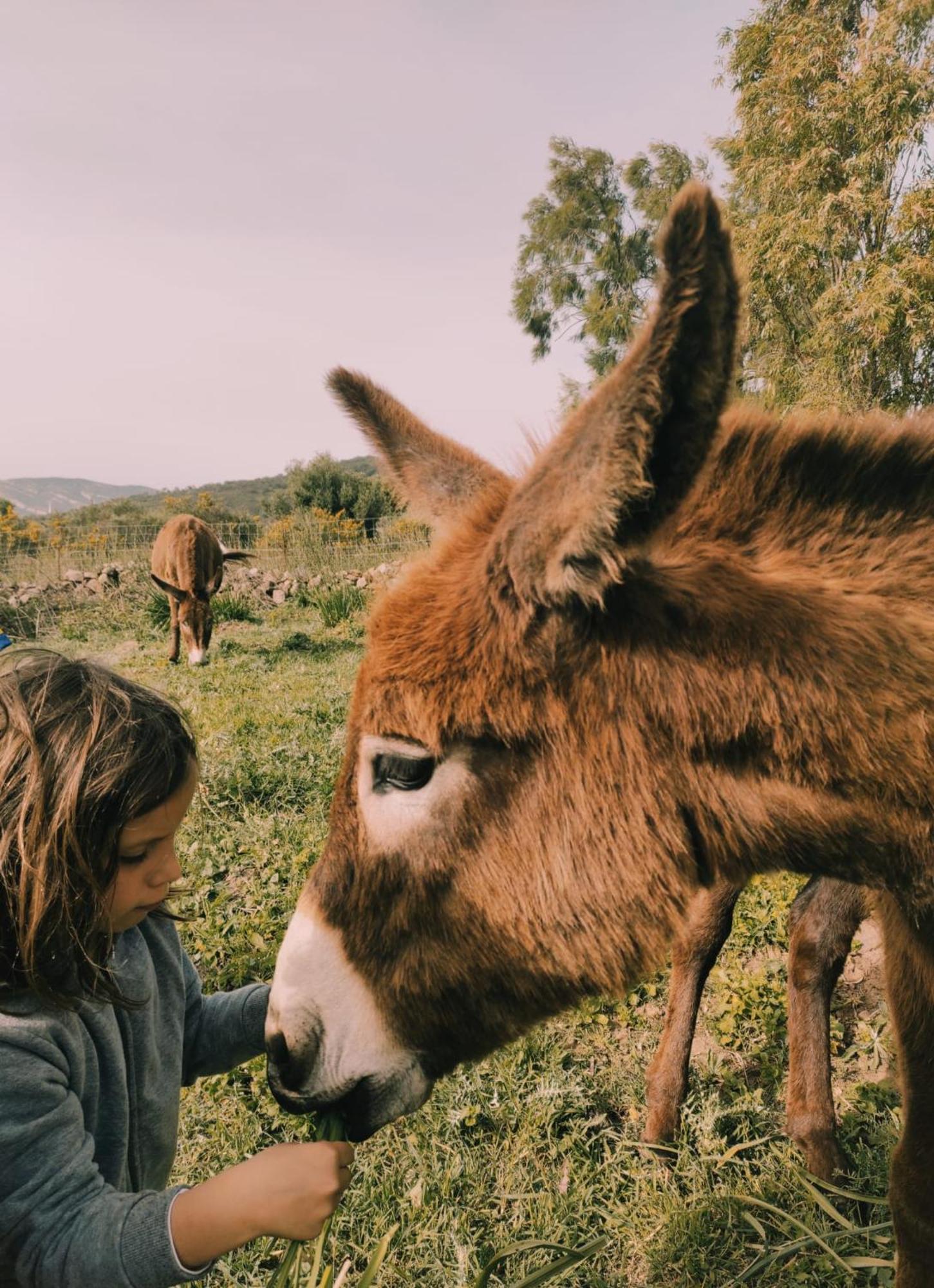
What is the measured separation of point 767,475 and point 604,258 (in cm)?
2911

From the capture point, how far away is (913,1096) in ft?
5.81

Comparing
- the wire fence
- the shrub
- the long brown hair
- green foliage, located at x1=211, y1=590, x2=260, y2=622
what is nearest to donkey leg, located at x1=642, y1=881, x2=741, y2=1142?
the long brown hair

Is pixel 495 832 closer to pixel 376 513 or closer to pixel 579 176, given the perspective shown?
pixel 579 176

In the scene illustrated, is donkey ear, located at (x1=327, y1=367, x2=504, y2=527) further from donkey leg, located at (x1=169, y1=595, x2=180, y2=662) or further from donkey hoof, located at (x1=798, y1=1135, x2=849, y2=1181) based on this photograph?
donkey leg, located at (x1=169, y1=595, x2=180, y2=662)

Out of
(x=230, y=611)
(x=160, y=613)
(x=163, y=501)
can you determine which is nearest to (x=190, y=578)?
(x=230, y=611)

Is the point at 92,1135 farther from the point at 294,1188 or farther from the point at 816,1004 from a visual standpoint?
the point at 816,1004

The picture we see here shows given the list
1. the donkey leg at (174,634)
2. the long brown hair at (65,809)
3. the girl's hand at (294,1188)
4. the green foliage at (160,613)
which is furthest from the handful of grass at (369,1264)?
the green foliage at (160,613)

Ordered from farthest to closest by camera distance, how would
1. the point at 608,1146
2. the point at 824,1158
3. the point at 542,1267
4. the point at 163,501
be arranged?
the point at 163,501 → the point at 608,1146 → the point at 824,1158 → the point at 542,1267

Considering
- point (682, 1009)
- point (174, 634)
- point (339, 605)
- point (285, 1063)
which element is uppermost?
point (339, 605)

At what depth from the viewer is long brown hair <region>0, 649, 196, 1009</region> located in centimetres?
149

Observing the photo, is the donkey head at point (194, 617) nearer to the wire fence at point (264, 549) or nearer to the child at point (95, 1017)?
the wire fence at point (264, 549)

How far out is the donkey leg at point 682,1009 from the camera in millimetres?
2754

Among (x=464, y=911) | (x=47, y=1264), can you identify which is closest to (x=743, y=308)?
(x=464, y=911)

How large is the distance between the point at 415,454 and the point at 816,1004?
261 centimetres
